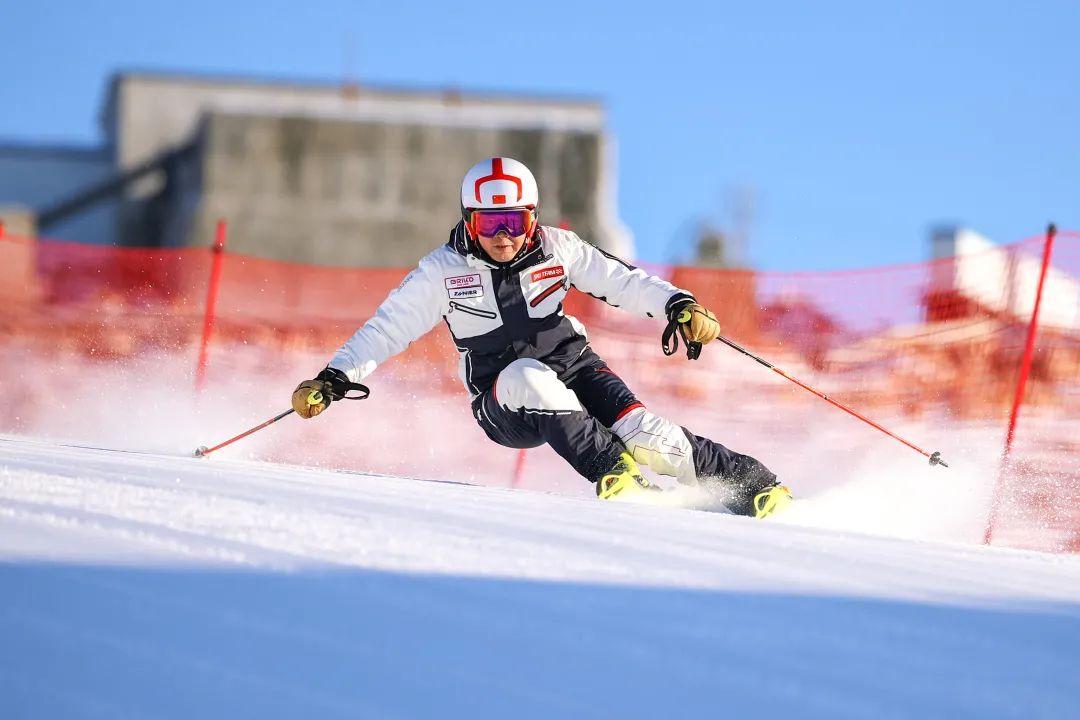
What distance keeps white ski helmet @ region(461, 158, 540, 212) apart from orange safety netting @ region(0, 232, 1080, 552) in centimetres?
261

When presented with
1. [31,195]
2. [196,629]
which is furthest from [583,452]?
[31,195]

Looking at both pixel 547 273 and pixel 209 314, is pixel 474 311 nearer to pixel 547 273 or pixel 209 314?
pixel 547 273

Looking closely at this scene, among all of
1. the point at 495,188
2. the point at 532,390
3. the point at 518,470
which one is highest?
the point at 495,188

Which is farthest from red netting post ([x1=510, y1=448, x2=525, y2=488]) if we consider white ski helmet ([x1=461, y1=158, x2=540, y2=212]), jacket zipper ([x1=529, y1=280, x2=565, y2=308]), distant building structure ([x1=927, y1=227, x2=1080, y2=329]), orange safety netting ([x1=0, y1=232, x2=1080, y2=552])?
white ski helmet ([x1=461, y1=158, x2=540, y2=212])

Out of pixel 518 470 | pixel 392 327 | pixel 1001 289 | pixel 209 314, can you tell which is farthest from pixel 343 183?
pixel 392 327

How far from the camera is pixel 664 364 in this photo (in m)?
7.34

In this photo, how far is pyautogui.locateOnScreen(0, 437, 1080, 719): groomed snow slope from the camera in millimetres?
1746

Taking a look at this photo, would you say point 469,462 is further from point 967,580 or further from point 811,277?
point 967,580

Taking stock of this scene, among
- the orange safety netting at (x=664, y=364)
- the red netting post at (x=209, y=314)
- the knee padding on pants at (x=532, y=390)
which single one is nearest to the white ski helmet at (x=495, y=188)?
the knee padding on pants at (x=532, y=390)

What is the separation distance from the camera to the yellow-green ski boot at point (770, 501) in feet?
14.0

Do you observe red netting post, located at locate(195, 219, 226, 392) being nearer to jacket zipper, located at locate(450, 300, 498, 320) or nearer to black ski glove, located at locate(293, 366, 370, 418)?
black ski glove, located at locate(293, 366, 370, 418)

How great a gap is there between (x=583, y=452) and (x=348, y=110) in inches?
912

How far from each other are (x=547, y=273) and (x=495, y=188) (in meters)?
0.38

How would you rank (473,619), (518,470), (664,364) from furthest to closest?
(664,364) → (518,470) → (473,619)
